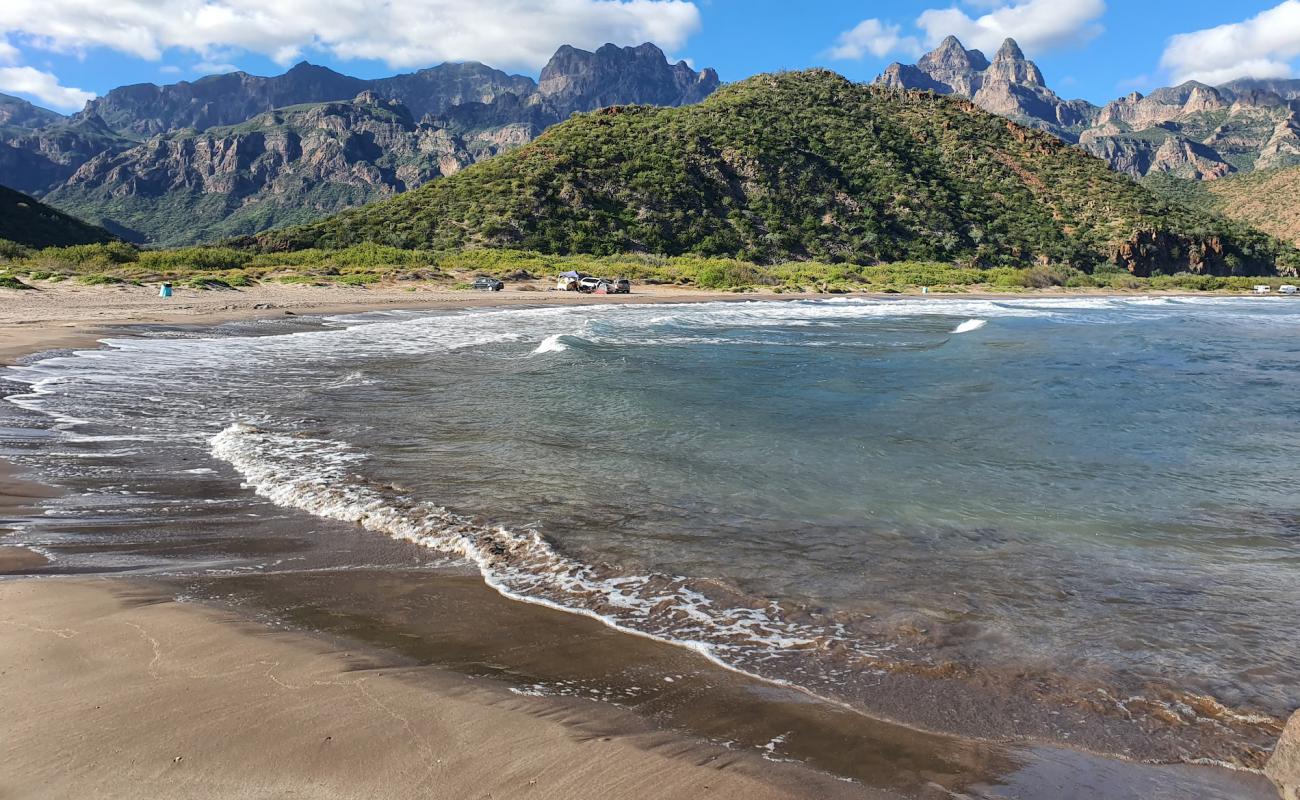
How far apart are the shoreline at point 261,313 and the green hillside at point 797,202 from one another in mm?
16745

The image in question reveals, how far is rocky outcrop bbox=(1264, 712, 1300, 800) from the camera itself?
3134mm

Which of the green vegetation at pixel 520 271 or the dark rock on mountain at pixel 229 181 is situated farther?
the dark rock on mountain at pixel 229 181

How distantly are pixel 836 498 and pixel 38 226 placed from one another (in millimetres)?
86311

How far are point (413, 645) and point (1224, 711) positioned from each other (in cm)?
426

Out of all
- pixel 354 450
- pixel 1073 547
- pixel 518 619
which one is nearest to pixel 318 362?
pixel 354 450

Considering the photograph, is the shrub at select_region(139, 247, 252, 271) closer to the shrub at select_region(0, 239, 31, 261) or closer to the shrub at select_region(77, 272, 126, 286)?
the shrub at select_region(77, 272, 126, 286)

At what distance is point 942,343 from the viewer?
23641 mm

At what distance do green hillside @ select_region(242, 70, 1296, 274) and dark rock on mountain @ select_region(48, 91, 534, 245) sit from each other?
90941 millimetres

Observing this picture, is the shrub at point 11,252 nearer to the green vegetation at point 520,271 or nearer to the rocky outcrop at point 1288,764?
the green vegetation at point 520,271

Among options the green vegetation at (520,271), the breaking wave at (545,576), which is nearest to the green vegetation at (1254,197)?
the green vegetation at (520,271)

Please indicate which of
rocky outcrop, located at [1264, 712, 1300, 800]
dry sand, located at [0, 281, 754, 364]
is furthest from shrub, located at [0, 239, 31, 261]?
rocky outcrop, located at [1264, 712, 1300, 800]

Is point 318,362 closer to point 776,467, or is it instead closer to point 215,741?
point 776,467

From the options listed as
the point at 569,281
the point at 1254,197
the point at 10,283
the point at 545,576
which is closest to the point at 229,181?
the point at 569,281

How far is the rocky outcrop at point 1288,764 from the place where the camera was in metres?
3.13
